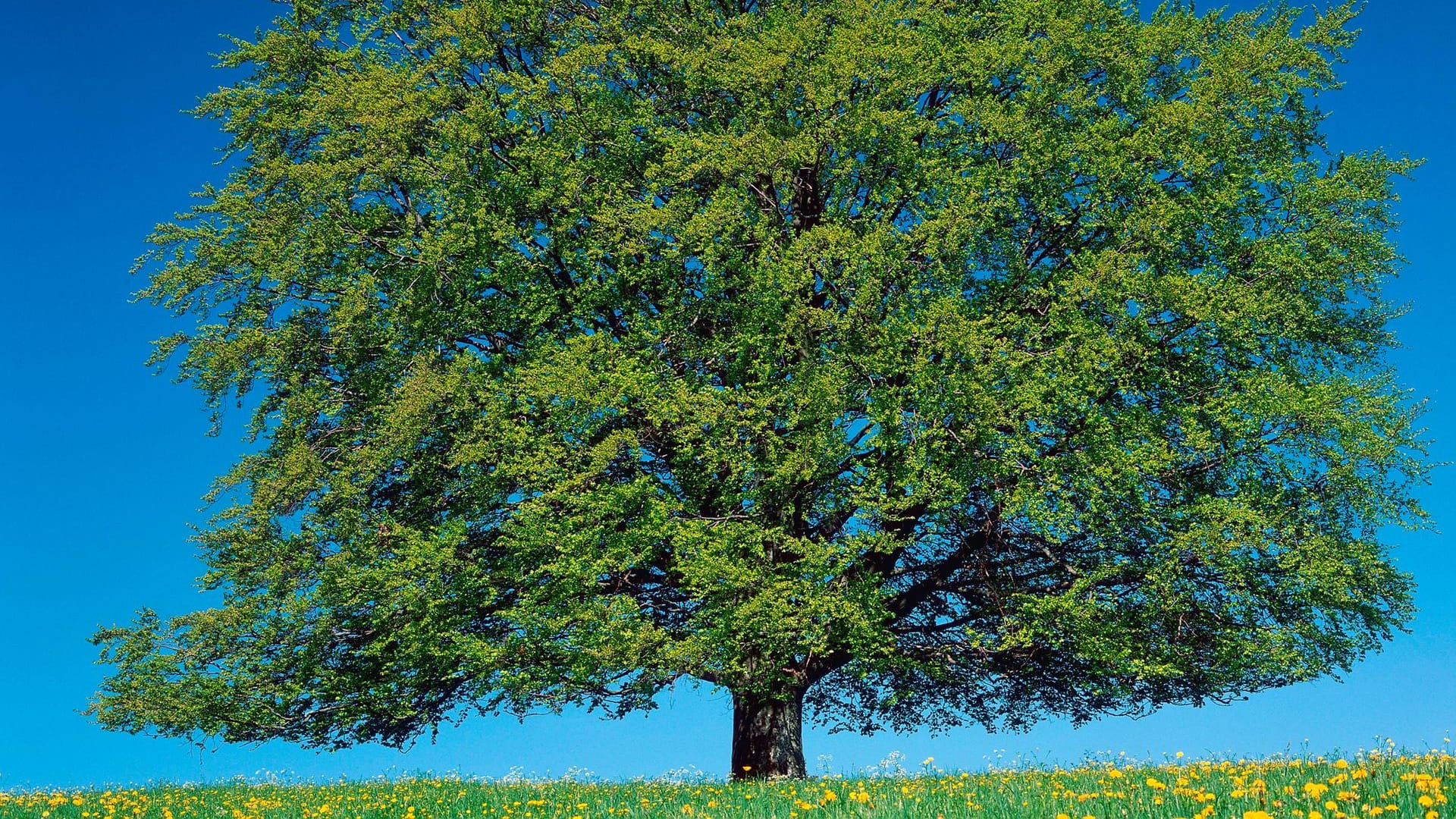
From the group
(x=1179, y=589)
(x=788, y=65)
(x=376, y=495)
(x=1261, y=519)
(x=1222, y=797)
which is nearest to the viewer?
(x=1222, y=797)

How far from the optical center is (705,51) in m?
16.6

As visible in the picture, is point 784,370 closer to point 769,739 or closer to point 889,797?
point 769,739

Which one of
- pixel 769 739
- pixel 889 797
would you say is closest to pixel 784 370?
pixel 769 739

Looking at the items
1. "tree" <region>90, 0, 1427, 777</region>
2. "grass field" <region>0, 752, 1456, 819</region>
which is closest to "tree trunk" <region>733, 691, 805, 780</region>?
"tree" <region>90, 0, 1427, 777</region>

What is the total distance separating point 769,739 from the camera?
1627 centimetres

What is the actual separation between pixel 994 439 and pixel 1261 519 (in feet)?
11.8

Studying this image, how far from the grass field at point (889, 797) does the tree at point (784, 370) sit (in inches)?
98.9

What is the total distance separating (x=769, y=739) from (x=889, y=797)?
7.64 m

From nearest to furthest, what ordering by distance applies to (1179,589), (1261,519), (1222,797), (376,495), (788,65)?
(1222,797)
(1261,519)
(1179,589)
(788,65)
(376,495)

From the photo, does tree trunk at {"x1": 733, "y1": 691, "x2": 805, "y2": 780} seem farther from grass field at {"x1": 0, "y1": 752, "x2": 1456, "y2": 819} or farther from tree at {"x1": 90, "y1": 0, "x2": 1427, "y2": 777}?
grass field at {"x1": 0, "y1": 752, "x2": 1456, "y2": 819}

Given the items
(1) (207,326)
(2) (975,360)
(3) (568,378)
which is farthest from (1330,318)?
(1) (207,326)

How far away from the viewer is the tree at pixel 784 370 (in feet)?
47.8

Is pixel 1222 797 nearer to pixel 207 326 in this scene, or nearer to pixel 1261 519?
pixel 1261 519

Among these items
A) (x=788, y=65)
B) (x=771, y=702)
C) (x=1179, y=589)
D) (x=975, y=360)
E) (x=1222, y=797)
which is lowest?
(x=1222, y=797)
